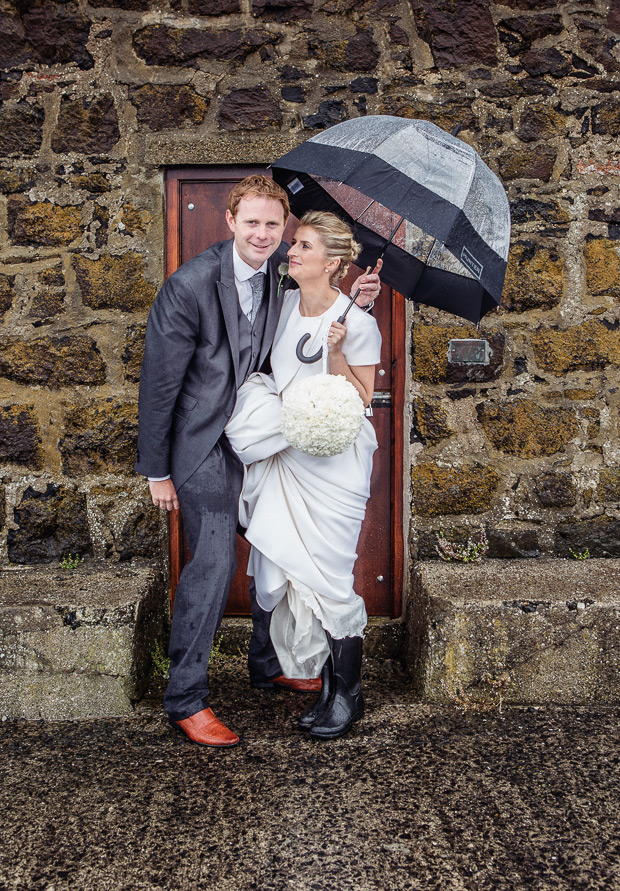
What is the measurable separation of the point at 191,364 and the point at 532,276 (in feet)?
5.68

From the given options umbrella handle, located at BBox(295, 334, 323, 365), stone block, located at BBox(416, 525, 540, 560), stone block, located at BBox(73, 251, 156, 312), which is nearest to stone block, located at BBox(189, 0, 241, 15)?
stone block, located at BBox(73, 251, 156, 312)

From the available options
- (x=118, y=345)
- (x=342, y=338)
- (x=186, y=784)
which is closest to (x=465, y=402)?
(x=342, y=338)

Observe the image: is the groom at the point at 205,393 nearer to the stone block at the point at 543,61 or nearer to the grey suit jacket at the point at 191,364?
the grey suit jacket at the point at 191,364

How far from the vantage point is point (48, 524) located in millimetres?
3430

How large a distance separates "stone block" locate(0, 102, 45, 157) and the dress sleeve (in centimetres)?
187

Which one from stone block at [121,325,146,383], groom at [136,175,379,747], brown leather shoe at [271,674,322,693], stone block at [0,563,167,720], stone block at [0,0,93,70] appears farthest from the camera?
stone block at [121,325,146,383]

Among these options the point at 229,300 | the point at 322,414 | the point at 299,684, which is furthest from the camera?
the point at 299,684

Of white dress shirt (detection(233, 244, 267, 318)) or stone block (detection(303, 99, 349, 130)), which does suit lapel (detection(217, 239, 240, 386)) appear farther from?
stone block (detection(303, 99, 349, 130))

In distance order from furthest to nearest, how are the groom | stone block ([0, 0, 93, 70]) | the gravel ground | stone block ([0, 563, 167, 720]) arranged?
stone block ([0, 0, 93, 70])
stone block ([0, 563, 167, 720])
the groom
the gravel ground

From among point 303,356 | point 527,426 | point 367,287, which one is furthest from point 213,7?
point 527,426

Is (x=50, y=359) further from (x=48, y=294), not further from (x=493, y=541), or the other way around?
(x=493, y=541)

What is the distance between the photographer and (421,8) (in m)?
3.34

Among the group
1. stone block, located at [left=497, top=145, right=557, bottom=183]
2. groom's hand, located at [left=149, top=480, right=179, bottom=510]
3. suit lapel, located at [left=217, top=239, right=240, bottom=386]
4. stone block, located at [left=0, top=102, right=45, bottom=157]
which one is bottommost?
groom's hand, located at [left=149, top=480, right=179, bottom=510]

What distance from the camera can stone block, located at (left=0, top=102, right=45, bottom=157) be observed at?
11.0ft
